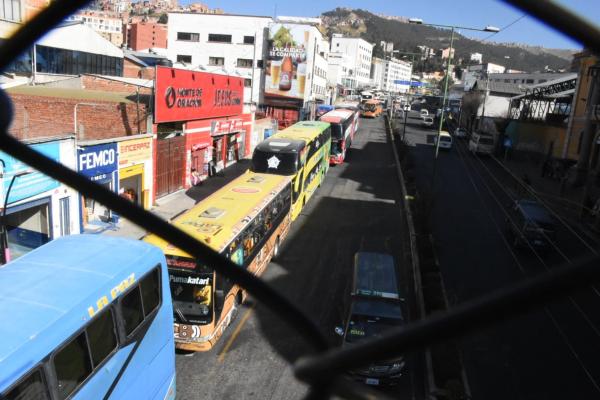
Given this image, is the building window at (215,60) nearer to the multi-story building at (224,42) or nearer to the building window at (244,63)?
the multi-story building at (224,42)

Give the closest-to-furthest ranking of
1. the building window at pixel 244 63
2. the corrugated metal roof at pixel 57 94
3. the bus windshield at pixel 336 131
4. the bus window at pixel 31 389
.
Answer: the bus window at pixel 31 389 < the corrugated metal roof at pixel 57 94 < the bus windshield at pixel 336 131 < the building window at pixel 244 63

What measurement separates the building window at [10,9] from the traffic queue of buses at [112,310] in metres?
18.3

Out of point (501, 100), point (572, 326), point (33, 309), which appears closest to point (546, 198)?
point (572, 326)

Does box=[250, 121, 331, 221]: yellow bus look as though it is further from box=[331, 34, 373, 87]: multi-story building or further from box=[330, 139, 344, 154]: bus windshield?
box=[331, 34, 373, 87]: multi-story building

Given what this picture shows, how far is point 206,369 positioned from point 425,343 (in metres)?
11.0

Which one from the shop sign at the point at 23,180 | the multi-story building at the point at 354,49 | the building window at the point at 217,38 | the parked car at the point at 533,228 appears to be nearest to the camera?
the shop sign at the point at 23,180

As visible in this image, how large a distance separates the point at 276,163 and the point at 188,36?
4878 centimetres

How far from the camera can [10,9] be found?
A: 24.8m

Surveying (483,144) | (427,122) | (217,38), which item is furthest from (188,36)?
(483,144)

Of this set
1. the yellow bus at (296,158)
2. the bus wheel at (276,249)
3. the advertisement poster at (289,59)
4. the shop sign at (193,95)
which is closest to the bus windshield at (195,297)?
the bus wheel at (276,249)

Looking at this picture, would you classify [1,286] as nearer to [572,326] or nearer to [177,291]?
[177,291]

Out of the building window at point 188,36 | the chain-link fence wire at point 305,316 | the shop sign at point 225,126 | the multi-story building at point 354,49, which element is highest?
the multi-story building at point 354,49

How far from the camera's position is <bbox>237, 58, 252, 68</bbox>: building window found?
61.1 metres

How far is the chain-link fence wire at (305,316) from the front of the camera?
70cm
